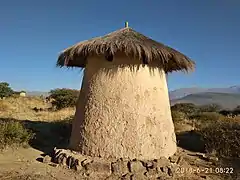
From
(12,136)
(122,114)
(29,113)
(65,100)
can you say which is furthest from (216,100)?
(122,114)

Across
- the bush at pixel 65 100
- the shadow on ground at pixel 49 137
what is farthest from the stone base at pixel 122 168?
the bush at pixel 65 100

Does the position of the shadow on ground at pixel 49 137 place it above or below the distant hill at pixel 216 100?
below

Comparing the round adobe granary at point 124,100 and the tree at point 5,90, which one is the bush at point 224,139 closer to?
the round adobe granary at point 124,100

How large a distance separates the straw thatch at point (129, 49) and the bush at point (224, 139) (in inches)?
87.5

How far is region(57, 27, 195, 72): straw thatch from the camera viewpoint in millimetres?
5887

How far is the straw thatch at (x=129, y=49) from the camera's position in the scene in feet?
19.3

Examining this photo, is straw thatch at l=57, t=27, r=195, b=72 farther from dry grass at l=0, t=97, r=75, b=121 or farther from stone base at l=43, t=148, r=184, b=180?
dry grass at l=0, t=97, r=75, b=121

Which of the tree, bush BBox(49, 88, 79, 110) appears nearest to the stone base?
bush BBox(49, 88, 79, 110)

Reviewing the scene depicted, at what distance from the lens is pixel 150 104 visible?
626cm

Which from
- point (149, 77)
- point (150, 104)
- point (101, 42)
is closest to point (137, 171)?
point (150, 104)

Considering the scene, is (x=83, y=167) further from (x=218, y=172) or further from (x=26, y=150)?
(x=218, y=172)

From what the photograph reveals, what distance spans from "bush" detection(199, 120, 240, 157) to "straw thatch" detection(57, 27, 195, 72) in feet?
7.29

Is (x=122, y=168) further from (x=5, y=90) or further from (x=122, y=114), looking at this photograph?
(x=5, y=90)
